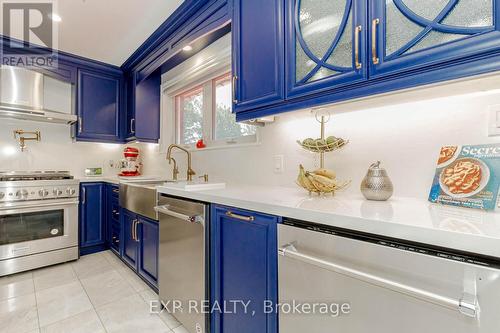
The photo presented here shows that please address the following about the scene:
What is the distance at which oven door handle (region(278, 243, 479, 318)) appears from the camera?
0.52m

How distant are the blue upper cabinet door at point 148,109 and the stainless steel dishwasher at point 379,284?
253 centimetres

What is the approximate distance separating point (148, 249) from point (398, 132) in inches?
76.8

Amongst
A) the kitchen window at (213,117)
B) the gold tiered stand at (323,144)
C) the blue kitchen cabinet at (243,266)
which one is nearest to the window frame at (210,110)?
the kitchen window at (213,117)

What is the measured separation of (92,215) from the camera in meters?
2.80

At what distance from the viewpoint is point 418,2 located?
32.8 inches

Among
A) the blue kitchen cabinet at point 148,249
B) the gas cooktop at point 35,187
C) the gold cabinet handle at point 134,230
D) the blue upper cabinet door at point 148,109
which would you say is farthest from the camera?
the blue upper cabinet door at point 148,109

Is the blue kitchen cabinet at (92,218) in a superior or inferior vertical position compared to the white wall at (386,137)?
inferior

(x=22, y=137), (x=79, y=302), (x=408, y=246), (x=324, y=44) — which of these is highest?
(x=324, y=44)

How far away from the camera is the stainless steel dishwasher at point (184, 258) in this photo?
129cm

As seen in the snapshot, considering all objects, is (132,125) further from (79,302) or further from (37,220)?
(79,302)

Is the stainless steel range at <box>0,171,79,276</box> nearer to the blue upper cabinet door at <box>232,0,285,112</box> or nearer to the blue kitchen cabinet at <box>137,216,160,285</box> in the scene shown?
the blue kitchen cabinet at <box>137,216,160,285</box>

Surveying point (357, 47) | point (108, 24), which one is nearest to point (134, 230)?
point (108, 24)

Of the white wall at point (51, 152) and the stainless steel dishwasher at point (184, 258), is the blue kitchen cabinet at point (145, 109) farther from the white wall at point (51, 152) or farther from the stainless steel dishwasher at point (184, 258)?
the stainless steel dishwasher at point (184, 258)

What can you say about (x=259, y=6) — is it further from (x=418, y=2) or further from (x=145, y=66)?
(x=145, y=66)
